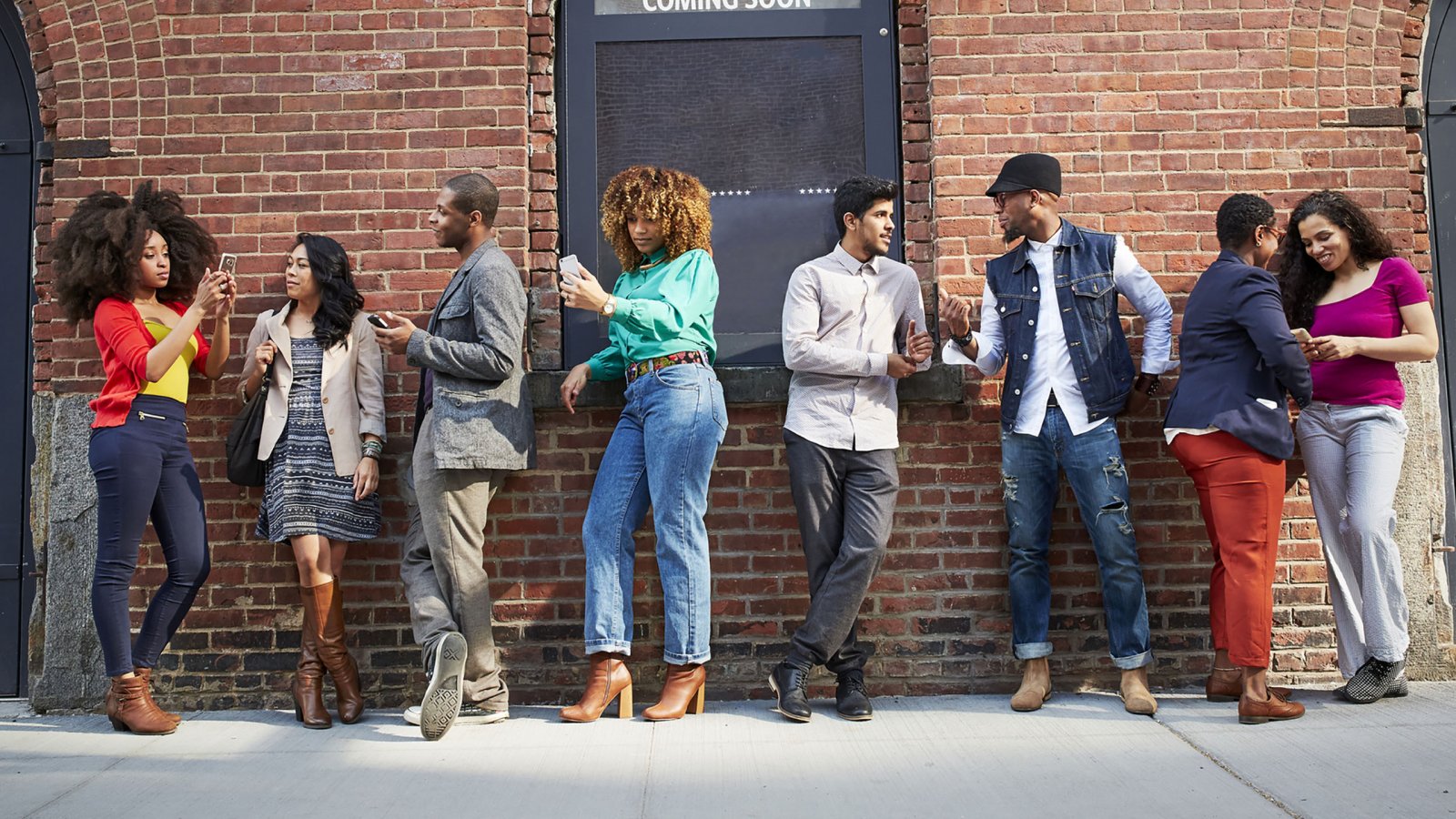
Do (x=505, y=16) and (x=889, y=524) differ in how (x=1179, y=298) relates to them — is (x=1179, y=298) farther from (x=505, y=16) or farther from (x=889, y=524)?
(x=505, y=16)

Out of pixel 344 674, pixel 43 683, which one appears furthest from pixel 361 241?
pixel 43 683

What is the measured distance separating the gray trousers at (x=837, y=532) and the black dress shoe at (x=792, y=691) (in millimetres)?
38

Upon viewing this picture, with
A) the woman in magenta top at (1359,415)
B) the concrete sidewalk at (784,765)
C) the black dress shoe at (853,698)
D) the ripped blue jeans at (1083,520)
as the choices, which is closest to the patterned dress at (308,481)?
the concrete sidewalk at (784,765)

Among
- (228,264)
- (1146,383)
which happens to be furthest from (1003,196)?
(228,264)

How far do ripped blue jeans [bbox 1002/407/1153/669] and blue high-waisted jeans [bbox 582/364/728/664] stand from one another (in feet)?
4.18

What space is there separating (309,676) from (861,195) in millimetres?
3045

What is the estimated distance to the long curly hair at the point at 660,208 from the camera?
→ 4520 mm

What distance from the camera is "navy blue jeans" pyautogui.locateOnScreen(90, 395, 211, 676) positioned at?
174 inches

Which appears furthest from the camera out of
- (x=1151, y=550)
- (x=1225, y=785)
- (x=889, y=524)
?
(x=1151, y=550)

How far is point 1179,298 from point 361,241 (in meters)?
3.72

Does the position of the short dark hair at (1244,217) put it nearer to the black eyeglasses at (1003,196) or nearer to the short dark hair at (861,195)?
the black eyeglasses at (1003,196)

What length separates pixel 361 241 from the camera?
16.5 feet

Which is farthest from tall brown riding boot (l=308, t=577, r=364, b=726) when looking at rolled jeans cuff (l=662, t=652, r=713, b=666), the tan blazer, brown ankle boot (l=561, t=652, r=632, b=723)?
rolled jeans cuff (l=662, t=652, r=713, b=666)

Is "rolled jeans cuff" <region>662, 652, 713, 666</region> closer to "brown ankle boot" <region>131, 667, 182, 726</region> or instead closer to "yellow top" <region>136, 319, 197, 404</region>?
"brown ankle boot" <region>131, 667, 182, 726</region>
